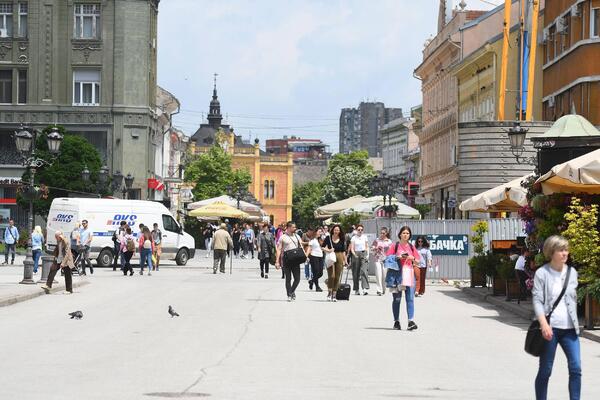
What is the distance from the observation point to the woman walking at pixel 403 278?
70.5ft

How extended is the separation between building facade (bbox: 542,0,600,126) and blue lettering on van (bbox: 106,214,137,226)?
1561 cm

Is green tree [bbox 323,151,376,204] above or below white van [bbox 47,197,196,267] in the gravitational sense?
above

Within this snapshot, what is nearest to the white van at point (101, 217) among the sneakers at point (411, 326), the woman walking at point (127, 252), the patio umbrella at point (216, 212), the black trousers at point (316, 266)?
the woman walking at point (127, 252)

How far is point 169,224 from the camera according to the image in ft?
176

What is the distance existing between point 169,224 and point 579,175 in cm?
3374

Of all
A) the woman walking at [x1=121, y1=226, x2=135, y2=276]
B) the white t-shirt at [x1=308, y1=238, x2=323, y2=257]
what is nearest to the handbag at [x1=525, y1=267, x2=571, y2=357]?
the white t-shirt at [x1=308, y1=238, x2=323, y2=257]

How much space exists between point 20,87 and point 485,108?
24.5 m

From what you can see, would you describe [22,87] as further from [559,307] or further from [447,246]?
[559,307]

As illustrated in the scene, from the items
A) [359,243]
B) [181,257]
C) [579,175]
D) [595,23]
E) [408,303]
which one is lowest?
[181,257]

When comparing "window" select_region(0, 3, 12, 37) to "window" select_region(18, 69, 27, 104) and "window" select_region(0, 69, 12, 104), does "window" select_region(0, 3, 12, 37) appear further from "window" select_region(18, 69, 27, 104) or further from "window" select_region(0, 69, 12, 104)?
"window" select_region(18, 69, 27, 104)

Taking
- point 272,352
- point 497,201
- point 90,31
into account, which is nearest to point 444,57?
point 90,31

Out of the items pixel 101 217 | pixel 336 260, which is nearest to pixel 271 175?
pixel 101 217


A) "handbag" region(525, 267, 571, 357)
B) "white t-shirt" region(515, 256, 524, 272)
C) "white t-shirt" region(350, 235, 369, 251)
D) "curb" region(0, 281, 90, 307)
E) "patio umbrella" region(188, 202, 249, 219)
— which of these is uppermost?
"patio umbrella" region(188, 202, 249, 219)

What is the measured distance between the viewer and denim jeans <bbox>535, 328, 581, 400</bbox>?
1116cm
